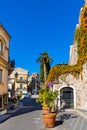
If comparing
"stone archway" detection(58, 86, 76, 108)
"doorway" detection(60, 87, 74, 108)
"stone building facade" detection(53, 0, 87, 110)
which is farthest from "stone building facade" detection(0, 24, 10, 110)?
"doorway" detection(60, 87, 74, 108)

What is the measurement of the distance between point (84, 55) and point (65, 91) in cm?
493

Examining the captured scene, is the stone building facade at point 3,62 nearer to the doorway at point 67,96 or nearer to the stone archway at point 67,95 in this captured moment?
the stone archway at point 67,95

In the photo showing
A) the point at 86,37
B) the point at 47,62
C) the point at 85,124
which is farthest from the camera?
the point at 47,62

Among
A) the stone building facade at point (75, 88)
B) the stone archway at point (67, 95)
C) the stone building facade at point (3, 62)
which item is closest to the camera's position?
the stone building facade at point (3, 62)

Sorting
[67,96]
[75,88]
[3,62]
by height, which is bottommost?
[67,96]

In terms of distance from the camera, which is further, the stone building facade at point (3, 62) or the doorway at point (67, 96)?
the doorway at point (67, 96)

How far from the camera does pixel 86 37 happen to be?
107ft

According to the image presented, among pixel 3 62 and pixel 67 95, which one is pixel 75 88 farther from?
pixel 3 62

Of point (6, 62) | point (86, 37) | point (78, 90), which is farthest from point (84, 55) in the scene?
point (6, 62)

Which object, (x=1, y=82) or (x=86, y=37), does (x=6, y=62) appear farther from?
(x=86, y=37)

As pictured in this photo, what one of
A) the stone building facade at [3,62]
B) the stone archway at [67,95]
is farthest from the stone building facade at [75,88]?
the stone building facade at [3,62]

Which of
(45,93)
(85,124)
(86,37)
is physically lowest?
(85,124)

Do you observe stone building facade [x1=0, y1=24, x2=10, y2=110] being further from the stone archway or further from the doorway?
the doorway

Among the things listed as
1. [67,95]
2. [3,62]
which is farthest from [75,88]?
[3,62]
